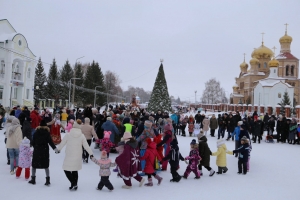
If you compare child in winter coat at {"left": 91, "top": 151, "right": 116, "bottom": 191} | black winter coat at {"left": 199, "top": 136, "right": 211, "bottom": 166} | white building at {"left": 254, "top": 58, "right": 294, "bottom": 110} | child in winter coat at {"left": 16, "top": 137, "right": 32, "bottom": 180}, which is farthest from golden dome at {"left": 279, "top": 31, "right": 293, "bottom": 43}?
child in winter coat at {"left": 16, "top": 137, "right": 32, "bottom": 180}

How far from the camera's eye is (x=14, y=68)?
37.8 metres

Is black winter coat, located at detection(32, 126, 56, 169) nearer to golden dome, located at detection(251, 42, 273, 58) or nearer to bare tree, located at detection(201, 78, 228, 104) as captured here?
golden dome, located at detection(251, 42, 273, 58)

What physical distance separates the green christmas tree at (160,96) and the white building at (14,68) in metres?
14.7

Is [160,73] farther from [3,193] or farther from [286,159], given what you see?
[3,193]

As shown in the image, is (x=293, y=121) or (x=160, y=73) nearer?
(x=293, y=121)

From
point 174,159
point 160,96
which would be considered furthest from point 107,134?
point 160,96

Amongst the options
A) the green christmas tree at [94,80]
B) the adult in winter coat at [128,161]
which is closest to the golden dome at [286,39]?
the green christmas tree at [94,80]

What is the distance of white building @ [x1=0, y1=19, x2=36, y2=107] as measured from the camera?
3462cm

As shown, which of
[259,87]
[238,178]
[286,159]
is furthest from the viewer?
[259,87]

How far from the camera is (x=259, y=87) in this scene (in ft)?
224

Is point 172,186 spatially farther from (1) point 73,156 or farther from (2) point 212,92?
(2) point 212,92

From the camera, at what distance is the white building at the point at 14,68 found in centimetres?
3462

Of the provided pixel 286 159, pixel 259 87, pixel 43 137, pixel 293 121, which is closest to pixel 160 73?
pixel 293 121

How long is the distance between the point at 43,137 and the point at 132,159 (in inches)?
89.9
